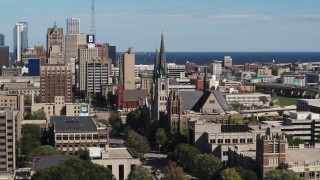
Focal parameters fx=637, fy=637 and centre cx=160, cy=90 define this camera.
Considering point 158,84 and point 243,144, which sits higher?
point 158,84

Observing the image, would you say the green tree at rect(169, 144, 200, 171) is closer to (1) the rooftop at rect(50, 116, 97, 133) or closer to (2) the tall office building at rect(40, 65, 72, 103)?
(1) the rooftop at rect(50, 116, 97, 133)

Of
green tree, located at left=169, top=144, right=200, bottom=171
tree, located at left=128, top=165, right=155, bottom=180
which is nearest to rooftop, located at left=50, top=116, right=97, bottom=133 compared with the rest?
green tree, located at left=169, top=144, right=200, bottom=171

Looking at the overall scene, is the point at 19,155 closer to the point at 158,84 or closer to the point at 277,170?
the point at 158,84

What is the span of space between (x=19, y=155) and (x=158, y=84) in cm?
3292

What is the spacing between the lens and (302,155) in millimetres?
77875

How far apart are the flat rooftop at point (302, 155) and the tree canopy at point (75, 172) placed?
21761mm

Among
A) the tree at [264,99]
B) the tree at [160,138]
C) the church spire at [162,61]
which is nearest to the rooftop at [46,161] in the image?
the tree at [160,138]

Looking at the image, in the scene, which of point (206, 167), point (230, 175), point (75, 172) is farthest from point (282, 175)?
point (75, 172)

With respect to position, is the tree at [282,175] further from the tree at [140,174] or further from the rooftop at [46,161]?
the rooftop at [46,161]

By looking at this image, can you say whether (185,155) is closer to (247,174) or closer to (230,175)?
(247,174)

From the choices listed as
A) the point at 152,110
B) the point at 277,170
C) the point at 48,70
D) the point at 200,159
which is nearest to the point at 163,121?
the point at 152,110

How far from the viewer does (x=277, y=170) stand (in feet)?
230

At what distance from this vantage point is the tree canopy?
235ft

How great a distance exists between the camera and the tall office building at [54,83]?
16988cm
